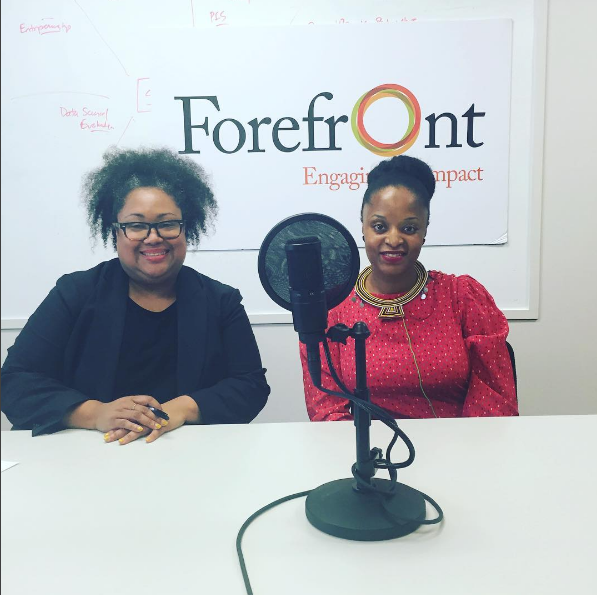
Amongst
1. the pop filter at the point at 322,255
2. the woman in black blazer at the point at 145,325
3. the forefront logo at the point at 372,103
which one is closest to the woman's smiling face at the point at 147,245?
the woman in black blazer at the point at 145,325

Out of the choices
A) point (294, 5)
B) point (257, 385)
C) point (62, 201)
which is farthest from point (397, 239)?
point (62, 201)

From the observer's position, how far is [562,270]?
213 cm

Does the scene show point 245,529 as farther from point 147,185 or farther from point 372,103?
point 372,103

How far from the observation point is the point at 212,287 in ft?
5.55

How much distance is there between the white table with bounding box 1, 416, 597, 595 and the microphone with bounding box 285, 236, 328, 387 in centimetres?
26

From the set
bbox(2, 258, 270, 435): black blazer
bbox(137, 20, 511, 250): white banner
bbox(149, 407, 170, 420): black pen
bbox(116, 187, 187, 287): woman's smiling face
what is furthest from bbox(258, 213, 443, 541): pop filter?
bbox(137, 20, 511, 250): white banner

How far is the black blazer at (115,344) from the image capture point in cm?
144

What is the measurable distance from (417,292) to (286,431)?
1.92ft

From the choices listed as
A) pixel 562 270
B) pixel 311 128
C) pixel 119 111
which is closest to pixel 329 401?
pixel 311 128

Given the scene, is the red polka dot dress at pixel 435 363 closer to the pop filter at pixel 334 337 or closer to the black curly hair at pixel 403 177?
the black curly hair at pixel 403 177

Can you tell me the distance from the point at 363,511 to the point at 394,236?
3.06ft

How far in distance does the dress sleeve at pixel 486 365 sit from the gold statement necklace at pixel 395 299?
0.36 ft

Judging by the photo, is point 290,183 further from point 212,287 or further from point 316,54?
point 212,287

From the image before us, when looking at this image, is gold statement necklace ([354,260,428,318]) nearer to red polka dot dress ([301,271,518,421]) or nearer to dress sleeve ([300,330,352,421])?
red polka dot dress ([301,271,518,421])
